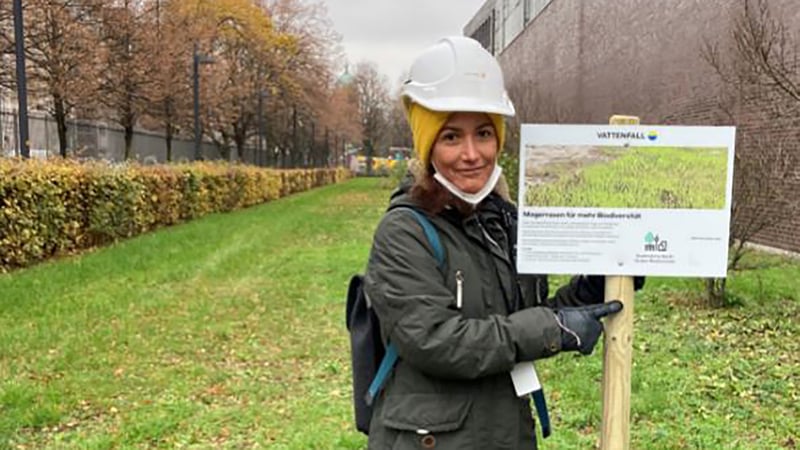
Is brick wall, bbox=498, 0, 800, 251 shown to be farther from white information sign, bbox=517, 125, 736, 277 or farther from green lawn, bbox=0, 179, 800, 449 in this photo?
white information sign, bbox=517, 125, 736, 277

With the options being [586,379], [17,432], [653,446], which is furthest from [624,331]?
[17,432]

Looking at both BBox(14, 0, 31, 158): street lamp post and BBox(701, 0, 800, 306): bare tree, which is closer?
BBox(701, 0, 800, 306): bare tree

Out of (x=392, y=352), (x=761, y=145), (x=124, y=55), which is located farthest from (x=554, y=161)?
(x=124, y=55)

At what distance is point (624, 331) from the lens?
2.17 m

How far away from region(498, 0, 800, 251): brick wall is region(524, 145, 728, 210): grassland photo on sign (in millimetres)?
6130

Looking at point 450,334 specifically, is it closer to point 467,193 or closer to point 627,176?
point 467,193

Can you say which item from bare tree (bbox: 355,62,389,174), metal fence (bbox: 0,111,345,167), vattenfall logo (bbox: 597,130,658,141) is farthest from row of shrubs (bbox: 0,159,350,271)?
bare tree (bbox: 355,62,389,174)

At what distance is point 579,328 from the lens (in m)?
1.88

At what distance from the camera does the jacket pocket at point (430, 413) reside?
180 centimetres

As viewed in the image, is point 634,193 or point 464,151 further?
point 634,193

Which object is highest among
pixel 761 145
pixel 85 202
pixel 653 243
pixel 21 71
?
pixel 21 71

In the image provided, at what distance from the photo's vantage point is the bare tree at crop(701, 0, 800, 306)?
7.57 m

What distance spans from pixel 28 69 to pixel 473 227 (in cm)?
1908

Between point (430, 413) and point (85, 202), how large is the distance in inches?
469
